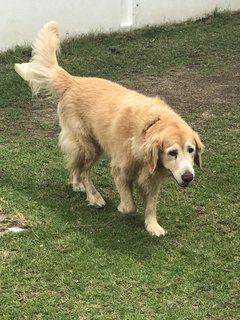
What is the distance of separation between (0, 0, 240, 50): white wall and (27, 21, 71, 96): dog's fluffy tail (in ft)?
15.5

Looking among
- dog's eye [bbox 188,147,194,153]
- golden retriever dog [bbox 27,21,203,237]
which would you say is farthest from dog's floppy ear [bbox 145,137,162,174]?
dog's eye [bbox 188,147,194,153]

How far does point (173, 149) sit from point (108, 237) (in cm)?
92

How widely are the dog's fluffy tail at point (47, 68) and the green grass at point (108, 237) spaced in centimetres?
90

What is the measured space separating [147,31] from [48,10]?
218 cm

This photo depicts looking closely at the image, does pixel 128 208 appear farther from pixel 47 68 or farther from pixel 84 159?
pixel 47 68

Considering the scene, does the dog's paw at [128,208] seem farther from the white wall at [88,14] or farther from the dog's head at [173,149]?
the white wall at [88,14]

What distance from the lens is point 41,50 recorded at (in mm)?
5809

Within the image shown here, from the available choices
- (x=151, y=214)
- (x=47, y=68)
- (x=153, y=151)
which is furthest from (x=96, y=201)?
(x=47, y=68)

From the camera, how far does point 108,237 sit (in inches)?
189

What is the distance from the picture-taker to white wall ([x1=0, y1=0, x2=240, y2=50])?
10.4 meters

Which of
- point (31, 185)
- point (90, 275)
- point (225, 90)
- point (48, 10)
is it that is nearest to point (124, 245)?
point (90, 275)

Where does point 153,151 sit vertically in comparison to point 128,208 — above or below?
above

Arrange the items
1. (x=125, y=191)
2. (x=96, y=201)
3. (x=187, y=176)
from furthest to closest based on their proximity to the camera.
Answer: (x=96, y=201) → (x=125, y=191) → (x=187, y=176)

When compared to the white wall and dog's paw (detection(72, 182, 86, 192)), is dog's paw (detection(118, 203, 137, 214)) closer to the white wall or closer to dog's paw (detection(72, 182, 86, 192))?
dog's paw (detection(72, 182, 86, 192))
